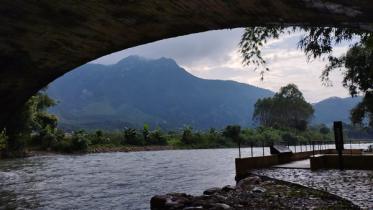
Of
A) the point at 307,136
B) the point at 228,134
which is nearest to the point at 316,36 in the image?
the point at 228,134

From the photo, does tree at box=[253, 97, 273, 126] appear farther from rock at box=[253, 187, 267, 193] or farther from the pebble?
rock at box=[253, 187, 267, 193]

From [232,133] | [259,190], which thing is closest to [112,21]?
[259,190]

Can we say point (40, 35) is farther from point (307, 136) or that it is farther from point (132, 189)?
point (307, 136)

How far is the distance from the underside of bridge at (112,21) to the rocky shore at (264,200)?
4439 millimetres

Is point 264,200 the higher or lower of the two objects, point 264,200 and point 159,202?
the higher

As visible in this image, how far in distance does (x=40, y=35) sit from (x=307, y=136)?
87.6 meters

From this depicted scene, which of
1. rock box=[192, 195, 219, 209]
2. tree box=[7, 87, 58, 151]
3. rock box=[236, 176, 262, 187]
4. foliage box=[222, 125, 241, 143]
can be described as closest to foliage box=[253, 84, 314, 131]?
foliage box=[222, 125, 241, 143]

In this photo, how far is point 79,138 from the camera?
1657 inches

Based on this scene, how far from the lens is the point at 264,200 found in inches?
309

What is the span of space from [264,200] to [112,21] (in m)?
6.01

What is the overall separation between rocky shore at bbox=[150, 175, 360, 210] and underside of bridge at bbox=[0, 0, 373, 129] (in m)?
4.44

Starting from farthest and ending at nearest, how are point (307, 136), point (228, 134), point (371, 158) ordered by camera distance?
point (307, 136) < point (228, 134) < point (371, 158)

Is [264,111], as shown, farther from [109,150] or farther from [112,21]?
[112,21]

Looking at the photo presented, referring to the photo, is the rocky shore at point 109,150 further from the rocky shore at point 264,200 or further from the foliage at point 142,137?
the rocky shore at point 264,200
